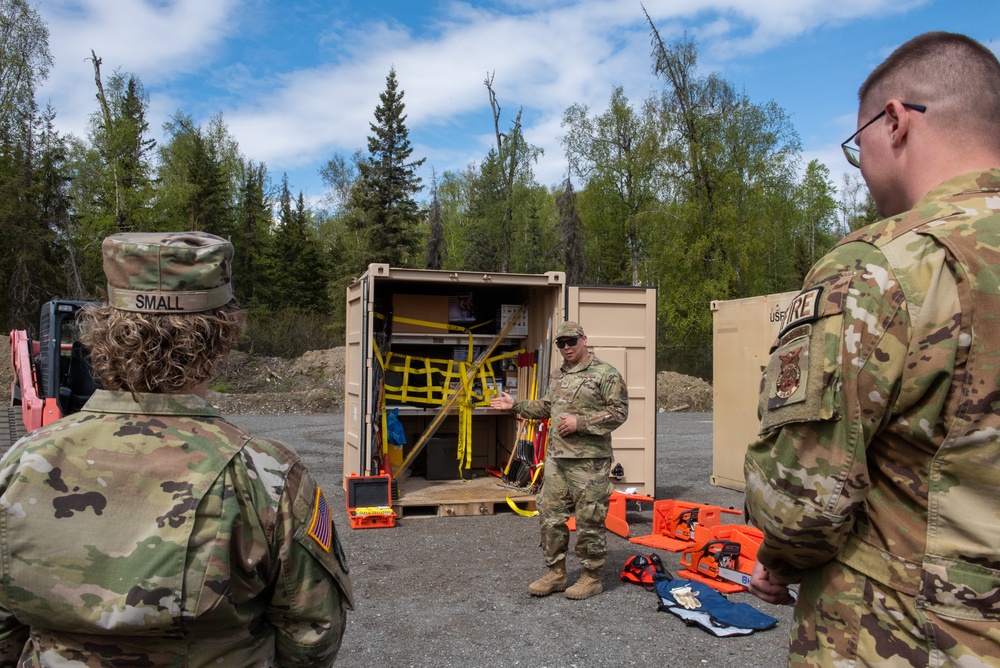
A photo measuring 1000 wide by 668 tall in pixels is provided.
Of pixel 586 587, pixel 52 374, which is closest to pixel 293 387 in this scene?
pixel 52 374

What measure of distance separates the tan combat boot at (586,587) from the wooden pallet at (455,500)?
8.68ft

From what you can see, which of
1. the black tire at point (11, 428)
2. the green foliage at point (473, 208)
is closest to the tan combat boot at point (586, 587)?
the black tire at point (11, 428)

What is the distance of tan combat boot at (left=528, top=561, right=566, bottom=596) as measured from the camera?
539 centimetres

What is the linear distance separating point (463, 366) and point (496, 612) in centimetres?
432

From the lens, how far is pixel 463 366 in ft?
29.8

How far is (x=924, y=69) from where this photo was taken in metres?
1.58

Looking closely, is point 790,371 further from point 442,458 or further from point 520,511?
point 442,458

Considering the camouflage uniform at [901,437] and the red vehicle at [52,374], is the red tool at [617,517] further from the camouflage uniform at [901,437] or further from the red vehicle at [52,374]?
the red vehicle at [52,374]

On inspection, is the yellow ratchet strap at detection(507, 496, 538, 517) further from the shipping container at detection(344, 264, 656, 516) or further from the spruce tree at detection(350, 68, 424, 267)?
the spruce tree at detection(350, 68, 424, 267)

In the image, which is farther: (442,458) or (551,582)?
(442,458)

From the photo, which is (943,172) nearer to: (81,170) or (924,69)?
(924,69)

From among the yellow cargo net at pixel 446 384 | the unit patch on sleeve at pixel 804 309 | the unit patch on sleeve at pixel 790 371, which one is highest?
the unit patch on sleeve at pixel 804 309

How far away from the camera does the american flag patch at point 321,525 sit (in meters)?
1.61

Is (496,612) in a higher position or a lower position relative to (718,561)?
lower
